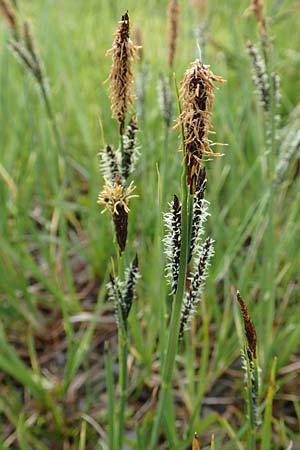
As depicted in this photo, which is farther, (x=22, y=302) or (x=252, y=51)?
(x=22, y=302)

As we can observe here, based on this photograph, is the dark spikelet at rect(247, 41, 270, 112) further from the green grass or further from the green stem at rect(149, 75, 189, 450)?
the green stem at rect(149, 75, 189, 450)

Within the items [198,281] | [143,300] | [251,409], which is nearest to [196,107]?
[198,281]

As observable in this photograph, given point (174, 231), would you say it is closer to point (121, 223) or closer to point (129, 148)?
point (121, 223)

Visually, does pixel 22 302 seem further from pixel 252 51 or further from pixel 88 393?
pixel 252 51

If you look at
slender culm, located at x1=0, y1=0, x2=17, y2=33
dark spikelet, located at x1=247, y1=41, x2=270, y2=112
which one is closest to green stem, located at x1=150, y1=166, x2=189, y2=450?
dark spikelet, located at x1=247, y1=41, x2=270, y2=112

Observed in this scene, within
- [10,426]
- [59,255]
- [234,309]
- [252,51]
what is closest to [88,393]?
[10,426]

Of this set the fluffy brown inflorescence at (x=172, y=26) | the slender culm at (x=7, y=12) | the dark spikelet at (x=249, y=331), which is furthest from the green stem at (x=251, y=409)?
the slender culm at (x=7, y=12)
